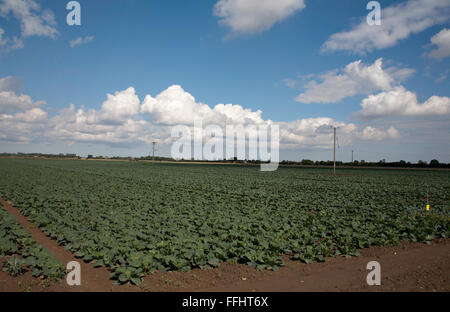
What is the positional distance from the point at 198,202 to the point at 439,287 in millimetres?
14838

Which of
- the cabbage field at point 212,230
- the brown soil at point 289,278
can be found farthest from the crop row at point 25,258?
the cabbage field at point 212,230

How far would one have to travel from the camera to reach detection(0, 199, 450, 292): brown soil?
753 cm

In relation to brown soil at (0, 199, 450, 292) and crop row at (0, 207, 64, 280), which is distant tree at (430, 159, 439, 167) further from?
crop row at (0, 207, 64, 280)

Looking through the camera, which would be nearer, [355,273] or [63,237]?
[355,273]

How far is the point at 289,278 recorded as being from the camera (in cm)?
822

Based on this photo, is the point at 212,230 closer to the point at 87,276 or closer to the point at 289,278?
the point at 289,278

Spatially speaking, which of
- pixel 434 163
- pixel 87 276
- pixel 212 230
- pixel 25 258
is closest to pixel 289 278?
pixel 212 230

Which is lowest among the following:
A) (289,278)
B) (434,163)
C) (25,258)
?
(289,278)

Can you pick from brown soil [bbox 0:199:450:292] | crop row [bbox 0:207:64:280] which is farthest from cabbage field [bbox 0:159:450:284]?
crop row [bbox 0:207:64:280]

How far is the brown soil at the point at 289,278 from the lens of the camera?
24.7 ft

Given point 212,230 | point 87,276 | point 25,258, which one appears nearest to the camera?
point 87,276
